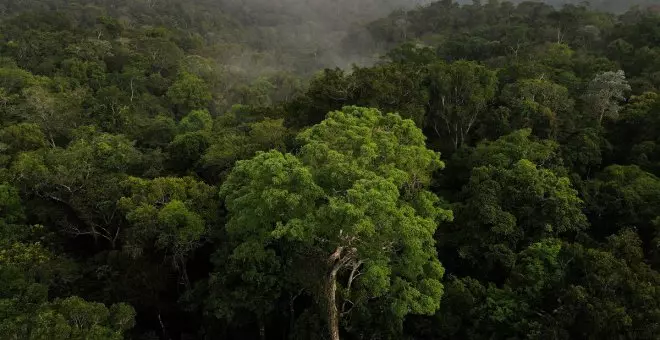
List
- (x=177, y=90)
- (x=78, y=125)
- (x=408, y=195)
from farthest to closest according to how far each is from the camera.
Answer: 1. (x=177, y=90)
2. (x=78, y=125)
3. (x=408, y=195)

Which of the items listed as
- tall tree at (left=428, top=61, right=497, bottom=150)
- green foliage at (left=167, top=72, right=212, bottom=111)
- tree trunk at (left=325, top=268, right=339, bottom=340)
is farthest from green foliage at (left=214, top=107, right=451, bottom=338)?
green foliage at (left=167, top=72, right=212, bottom=111)

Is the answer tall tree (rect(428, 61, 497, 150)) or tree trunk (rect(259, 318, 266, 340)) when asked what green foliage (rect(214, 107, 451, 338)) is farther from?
tall tree (rect(428, 61, 497, 150))

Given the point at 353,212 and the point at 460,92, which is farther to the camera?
the point at 460,92

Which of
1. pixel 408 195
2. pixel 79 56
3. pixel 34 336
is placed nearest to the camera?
pixel 34 336

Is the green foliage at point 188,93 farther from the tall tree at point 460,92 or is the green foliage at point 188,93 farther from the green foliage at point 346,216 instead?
the green foliage at point 346,216

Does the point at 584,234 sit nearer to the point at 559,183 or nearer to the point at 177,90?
the point at 559,183

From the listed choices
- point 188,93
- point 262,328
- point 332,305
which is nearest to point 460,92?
point 332,305

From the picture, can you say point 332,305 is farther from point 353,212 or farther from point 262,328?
point 262,328

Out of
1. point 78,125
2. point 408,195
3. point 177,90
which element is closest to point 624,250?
point 408,195

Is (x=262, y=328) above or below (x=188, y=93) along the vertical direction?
below
